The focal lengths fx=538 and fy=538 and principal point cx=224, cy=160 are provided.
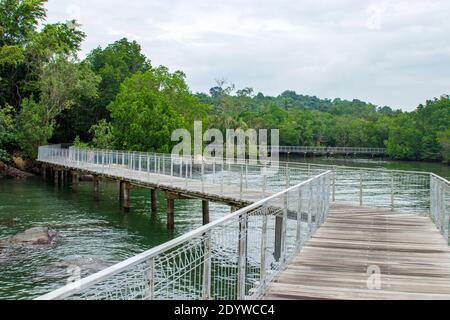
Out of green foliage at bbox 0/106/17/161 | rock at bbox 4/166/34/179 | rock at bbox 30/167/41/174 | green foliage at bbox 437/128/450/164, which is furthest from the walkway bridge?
green foliage at bbox 437/128/450/164

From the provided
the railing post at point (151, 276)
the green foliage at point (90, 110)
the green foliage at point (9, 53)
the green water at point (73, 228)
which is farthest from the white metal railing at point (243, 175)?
the green foliage at point (90, 110)

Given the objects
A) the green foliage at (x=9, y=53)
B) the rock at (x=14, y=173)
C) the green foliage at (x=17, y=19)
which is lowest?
the rock at (x=14, y=173)

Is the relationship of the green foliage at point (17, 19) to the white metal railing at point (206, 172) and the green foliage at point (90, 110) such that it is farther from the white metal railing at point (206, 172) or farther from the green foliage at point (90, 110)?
the white metal railing at point (206, 172)

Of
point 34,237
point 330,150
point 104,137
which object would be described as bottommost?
point 34,237

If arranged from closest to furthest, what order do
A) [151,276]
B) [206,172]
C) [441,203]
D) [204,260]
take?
[151,276], [204,260], [441,203], [206,172]

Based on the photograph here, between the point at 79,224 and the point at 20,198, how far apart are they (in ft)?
33.8

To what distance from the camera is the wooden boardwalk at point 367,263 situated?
7.17 metres

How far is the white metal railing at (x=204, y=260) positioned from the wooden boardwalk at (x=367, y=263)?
27 centimetres

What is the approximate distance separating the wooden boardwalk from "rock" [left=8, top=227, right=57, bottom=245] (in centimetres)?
1128

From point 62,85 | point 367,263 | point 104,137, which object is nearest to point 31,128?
point 62,85

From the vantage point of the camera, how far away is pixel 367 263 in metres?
8.84

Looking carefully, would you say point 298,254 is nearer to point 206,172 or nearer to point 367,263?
point 367,263

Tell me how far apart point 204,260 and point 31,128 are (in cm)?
4482
